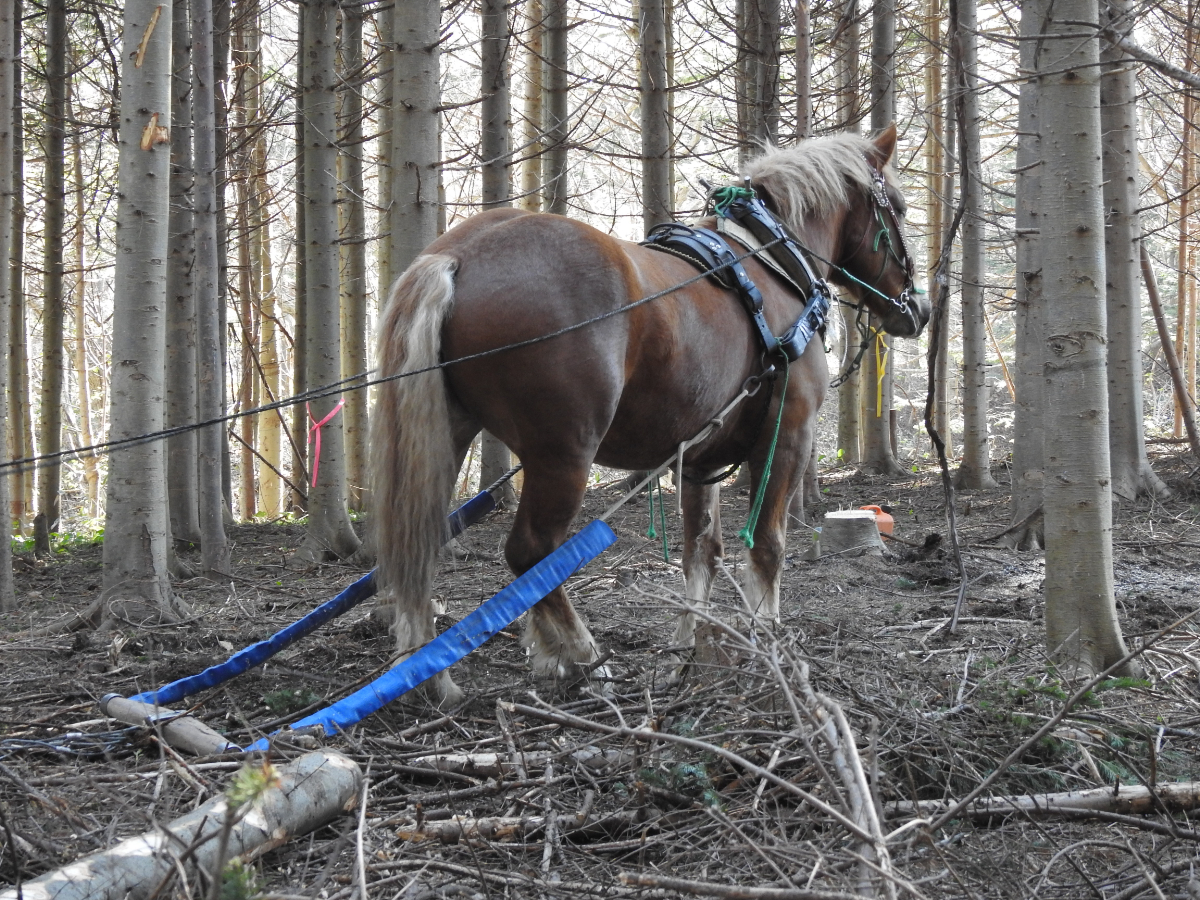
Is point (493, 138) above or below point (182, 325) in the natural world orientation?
above

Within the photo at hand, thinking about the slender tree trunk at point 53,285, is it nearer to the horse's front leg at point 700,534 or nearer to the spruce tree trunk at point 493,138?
the spruce tree trunk at point 493,138

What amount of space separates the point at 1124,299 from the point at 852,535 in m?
3.96

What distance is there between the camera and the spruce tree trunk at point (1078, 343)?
347 centimetres

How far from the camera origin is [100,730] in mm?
3207

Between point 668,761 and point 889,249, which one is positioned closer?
point 668,761

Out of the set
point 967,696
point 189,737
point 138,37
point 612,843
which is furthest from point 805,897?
point 138,37

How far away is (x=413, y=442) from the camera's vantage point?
3385mm

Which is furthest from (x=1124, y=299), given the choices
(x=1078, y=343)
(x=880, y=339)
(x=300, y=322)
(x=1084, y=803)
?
(x=300, y=322)

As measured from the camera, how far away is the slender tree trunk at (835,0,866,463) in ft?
35.1

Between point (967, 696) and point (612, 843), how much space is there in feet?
4.71

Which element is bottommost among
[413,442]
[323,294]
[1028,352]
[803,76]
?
[413,442]

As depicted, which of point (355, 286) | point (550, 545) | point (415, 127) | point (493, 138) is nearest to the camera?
point (550, 545)

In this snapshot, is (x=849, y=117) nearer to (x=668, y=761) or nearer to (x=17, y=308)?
(x=17, y=308)

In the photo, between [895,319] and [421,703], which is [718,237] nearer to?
[895,319]
